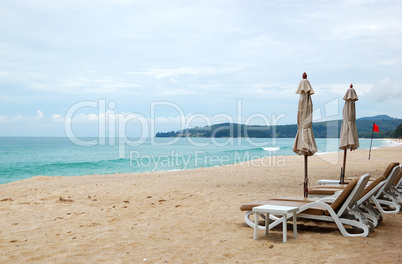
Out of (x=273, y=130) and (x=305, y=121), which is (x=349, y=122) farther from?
(x=273, y=130)

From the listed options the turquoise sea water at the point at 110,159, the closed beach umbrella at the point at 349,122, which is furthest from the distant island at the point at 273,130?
the closed beach umbrella at the point at 349,122

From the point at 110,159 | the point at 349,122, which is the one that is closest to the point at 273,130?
the point at 110,159

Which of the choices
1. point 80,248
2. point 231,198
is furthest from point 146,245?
point 231,198

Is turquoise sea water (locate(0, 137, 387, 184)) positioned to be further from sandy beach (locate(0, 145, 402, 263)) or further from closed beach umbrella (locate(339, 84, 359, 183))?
sandy beach (locate(0, 145, 402, 263))

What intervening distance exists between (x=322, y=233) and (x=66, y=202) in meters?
5.97

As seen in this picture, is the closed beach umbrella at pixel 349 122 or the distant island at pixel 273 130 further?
the distant island at pixel 273 130

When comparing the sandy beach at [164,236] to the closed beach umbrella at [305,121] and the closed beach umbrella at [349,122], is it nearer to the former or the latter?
the closed beach umbrella at [305,121]

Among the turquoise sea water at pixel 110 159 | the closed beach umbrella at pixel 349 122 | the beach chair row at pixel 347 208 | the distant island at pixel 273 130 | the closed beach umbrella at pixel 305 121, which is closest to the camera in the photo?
the beach chair row at pixel 347 208

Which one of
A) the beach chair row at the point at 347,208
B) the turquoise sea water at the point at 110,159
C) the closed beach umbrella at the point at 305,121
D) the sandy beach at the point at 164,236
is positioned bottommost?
the turquoise sea water at the point at 110,159

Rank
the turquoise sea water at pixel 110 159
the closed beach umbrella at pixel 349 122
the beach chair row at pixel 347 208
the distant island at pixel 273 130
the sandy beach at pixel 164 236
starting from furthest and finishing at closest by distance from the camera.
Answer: the distant island at pixel 273 130 < the turquoise sea water at pixel 110 159 < the closed beach umbrella at pixel 349 122 < the beach chair row at pixel 347 208 < the sandy beach at pixel 164 236

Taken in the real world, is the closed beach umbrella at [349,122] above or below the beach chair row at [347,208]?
above

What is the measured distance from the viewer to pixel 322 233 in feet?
16.6

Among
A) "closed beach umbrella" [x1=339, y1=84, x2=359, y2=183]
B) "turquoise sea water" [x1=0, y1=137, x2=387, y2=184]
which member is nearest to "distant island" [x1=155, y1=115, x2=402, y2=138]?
"turquoise sea water" [x1=0, y1=137, x2=387, y2=184]

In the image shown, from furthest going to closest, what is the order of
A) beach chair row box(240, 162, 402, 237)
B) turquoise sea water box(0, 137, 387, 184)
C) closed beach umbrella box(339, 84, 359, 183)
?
turquoise sea water box(0, 137, 387, 184), closed beach umbrella box(339, 84, 359, 183), beach chair row box(240, 162, 402, 237)
